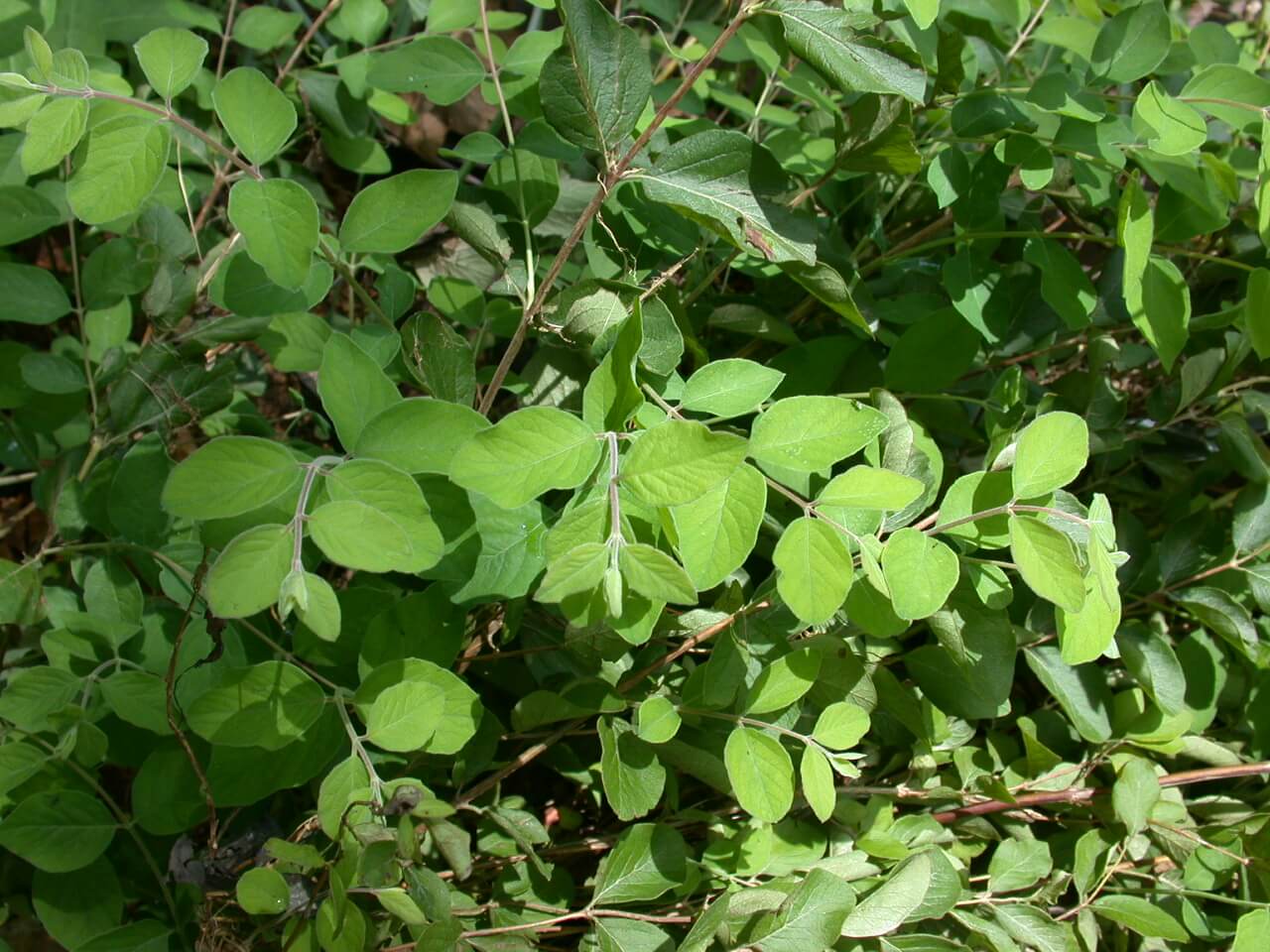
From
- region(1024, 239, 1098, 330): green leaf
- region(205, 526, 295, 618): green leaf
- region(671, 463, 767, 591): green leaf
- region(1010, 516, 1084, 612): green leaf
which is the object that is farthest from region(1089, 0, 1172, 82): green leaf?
region(205, 526, 295, 618): green leaf

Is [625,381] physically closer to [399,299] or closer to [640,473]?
[640,473]

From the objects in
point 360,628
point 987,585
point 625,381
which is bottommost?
point 360,628

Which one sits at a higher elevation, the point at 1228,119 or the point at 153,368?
the point at 1228,119

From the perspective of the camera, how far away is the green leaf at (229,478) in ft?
2.89

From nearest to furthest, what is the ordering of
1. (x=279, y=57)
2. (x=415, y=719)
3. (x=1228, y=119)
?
(x=415, y=719) → (x=1228, y=119) → (x=279, y=57)

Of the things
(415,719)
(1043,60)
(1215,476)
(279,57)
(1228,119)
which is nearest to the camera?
(415,719)

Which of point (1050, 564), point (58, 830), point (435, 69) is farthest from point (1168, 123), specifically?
point (58, 830)

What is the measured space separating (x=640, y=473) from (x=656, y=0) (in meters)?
1.12

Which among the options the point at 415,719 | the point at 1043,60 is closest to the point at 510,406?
the point at 415,719

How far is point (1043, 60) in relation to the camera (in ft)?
5.35

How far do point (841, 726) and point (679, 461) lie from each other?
1.30 feet

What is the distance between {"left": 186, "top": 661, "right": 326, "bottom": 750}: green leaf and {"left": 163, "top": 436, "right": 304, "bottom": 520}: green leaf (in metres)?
0.19

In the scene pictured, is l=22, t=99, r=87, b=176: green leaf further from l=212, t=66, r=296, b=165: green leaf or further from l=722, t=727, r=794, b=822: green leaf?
l=722, t=727, r=794, b=822: green leaf

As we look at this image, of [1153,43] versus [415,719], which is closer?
[415,719]
